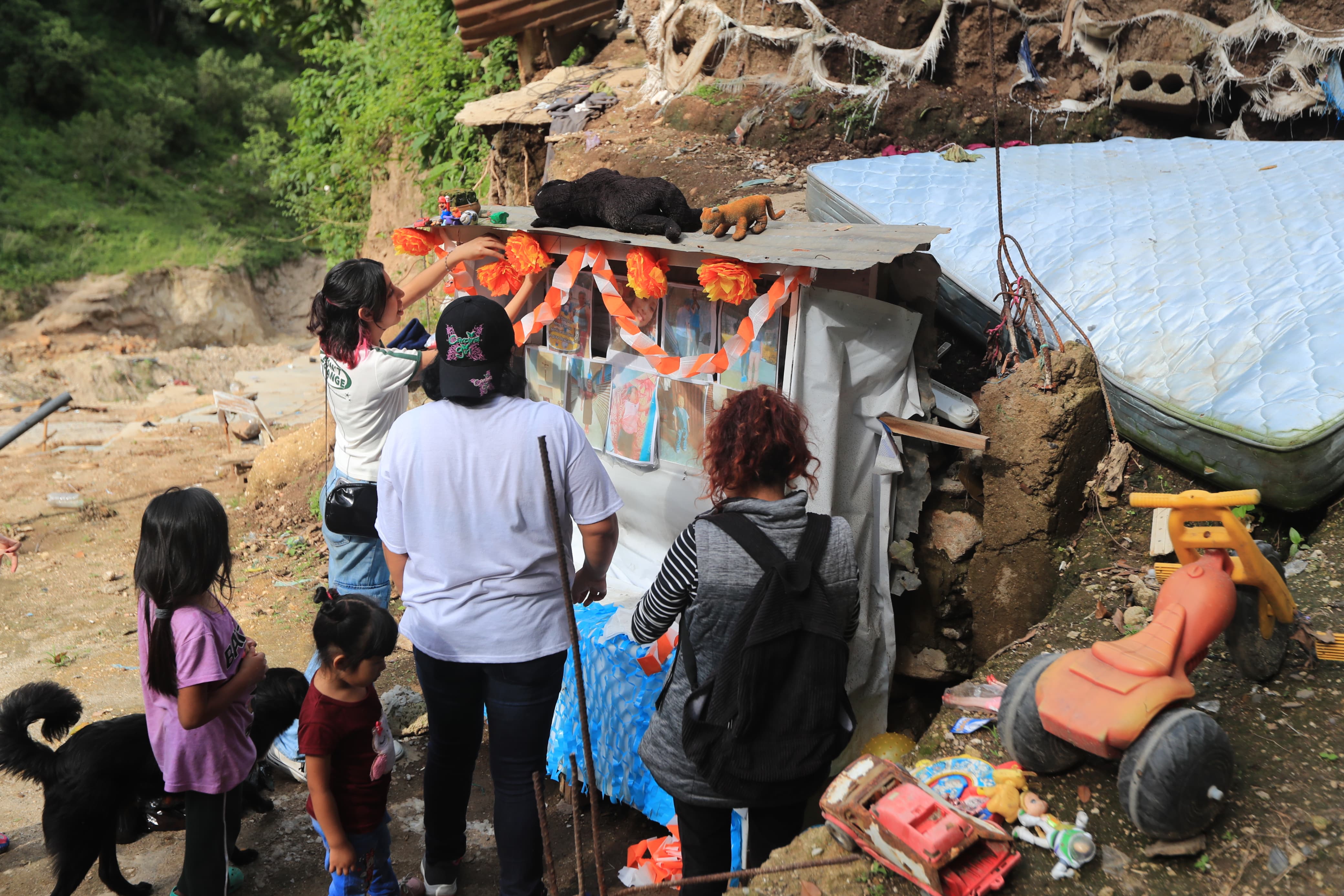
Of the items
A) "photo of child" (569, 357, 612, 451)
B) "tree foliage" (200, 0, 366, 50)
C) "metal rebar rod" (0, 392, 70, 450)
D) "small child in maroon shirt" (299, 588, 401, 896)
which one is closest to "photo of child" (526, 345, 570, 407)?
"photo of child" (569, 357, 612, 451)

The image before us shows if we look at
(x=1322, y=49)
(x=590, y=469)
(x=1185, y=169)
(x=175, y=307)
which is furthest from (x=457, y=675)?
(x=175, y=307)

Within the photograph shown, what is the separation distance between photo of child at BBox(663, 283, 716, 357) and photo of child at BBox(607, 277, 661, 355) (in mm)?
44

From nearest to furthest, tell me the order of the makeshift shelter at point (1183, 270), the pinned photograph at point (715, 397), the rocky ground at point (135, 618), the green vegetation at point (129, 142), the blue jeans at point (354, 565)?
the makeshift shelter at point (1183, 270) → the rocky ground at point (135, 618) → the blue jeans at point (354, 565) → the pinned photograph at point (715, 397) → the green vegetation at point (129, 142)

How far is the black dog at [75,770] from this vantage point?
288cm

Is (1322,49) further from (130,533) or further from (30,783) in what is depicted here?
(130,533)

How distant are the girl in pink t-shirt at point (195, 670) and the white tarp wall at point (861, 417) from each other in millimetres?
1487

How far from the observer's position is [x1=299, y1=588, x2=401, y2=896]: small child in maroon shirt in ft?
8.52

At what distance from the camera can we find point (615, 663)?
3.57 metres

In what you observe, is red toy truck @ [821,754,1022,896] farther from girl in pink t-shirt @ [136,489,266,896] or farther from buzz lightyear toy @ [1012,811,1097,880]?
girl in pink t-shirt @ [136,489,266,896]

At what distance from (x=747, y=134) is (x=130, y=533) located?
19.7 ft

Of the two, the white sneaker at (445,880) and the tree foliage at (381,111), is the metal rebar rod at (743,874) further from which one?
the tree foliage at (381,111)

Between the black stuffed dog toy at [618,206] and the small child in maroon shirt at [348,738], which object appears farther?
the black stuffed dog toy at [618,206]

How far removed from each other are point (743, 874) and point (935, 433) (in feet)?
7.00

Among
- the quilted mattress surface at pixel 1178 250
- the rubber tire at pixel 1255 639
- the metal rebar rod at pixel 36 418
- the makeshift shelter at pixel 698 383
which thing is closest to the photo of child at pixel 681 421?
the makeshift shelter at pixel 698 383
